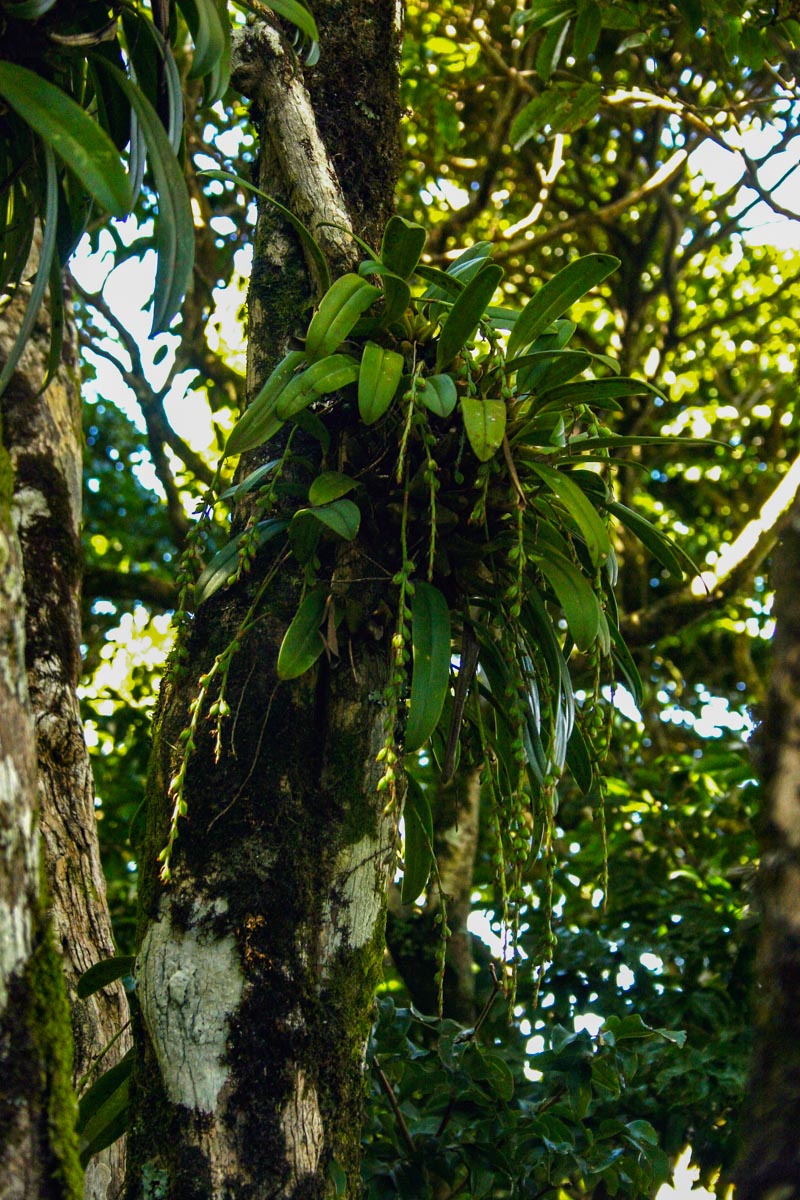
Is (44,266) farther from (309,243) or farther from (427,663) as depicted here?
(427,663)

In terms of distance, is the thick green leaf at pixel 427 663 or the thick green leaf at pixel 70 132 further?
the thick green leaf at pixel 427 663

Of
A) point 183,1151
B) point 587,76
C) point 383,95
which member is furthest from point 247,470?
point 587,76

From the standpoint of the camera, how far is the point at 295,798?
1.38 metres

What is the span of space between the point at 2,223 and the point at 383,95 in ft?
2.58

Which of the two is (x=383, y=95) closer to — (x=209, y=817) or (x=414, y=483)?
(x=414, y=483)

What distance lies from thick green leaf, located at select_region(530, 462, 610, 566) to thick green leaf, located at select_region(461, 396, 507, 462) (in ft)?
0.29

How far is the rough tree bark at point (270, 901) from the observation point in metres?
1.19

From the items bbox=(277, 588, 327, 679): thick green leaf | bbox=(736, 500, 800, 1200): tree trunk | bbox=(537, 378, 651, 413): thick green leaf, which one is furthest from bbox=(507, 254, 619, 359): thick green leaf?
bbox=(736, 500, 800, 1200): tree trunk

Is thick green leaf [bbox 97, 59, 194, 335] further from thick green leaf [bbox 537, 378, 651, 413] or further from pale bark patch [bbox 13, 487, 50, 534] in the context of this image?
pale bark patch [bbox 13, 487, 50, 534]

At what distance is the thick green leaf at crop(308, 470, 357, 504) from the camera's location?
1.35 metres

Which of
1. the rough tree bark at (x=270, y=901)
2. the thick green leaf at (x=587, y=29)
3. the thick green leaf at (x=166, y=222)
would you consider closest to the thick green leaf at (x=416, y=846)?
the rough tree bark at (x=270, y=901)

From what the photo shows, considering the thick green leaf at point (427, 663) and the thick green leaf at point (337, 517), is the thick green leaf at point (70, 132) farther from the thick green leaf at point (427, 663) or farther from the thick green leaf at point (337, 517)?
the thick green leaf at point (427, 663)

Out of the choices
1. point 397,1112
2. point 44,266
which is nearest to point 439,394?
point 44,266

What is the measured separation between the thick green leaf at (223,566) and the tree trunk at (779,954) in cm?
82
